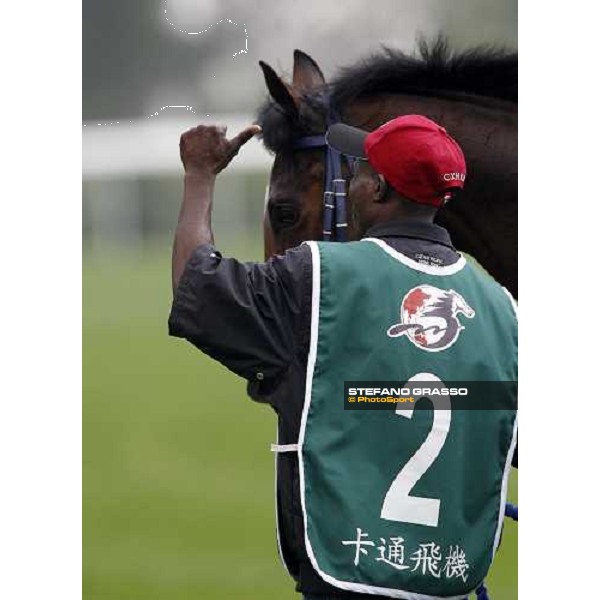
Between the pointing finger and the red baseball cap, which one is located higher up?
the pointing finger

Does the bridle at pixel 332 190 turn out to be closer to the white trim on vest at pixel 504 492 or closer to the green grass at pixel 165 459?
the green grass at pixel 165 459

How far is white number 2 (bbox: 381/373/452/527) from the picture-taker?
170 centimetres

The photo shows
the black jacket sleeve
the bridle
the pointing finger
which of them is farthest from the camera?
the bridle

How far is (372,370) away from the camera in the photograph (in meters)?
1.71

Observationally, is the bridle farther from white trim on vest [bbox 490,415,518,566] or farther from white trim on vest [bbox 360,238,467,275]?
white trim on vest [bbox 490,415,518,566]

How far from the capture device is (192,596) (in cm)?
229

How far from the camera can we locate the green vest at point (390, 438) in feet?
5.51

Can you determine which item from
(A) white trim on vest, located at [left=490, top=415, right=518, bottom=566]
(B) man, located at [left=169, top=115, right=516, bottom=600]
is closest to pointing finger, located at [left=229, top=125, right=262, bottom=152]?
(B) man, located at [left=169, top=115, right=516, bottom=600]

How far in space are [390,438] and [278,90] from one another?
3.03ft

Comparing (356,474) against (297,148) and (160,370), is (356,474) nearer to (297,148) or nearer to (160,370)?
(160,370)

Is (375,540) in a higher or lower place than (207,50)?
lower

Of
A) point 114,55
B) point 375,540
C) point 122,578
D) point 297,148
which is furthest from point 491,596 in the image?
point 114,55

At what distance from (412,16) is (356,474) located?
3.61 ft

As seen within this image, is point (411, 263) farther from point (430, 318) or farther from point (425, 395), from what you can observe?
point (425, 395)
